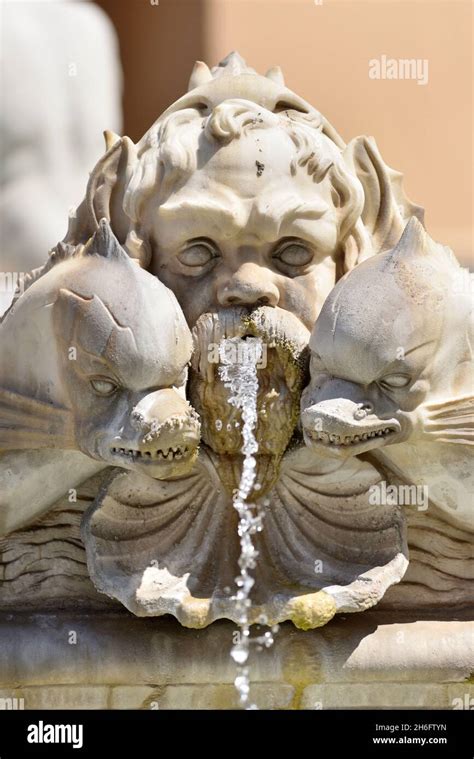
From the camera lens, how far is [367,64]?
369cm

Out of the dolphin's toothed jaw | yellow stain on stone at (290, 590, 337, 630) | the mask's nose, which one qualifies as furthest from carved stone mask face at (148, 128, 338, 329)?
yellow stain on stone at (290, 590, 337, 630)

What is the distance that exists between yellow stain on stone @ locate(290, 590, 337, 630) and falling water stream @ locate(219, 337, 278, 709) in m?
0.06

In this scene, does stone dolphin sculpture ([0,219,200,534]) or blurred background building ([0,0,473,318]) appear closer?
stone dolphin sculpture ([0,219,200,534])

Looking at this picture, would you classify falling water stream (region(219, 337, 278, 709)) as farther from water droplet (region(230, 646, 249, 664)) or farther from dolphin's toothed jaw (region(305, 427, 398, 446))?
dolphin's toothed jaw (region(305, 427, 398, 446))

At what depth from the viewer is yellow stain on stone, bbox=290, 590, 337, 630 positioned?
2492 mm

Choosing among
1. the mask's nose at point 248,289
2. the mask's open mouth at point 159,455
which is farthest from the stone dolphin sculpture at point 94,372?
the mask's nose at point 248,289

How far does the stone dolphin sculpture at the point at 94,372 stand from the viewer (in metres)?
2.41

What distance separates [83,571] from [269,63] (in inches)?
60.7

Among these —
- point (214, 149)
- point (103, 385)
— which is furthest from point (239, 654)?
point (214, 149)

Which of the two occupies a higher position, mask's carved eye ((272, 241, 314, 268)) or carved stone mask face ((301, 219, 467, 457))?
mask's carved eye ((272, 241, 314, 268))

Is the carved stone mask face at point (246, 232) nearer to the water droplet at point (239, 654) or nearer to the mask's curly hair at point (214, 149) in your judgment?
the mask's curly hair at point (214, 149)

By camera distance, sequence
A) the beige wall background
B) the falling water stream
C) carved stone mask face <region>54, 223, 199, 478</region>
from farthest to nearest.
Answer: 1. the beige wall background
2. the falling water stream
3. carved stone mask face <region>54, 223, 199, 478</region>
